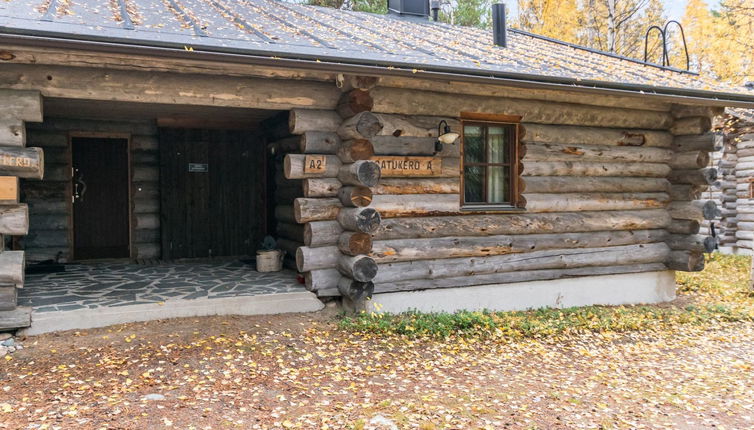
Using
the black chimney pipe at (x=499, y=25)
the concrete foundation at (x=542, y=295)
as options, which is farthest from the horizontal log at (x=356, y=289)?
the black chimney pipe at (x=499, y=25)

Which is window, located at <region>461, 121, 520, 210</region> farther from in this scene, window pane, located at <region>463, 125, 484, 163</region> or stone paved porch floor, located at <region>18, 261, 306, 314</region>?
stone paved porch floor, located at <region>18, 261, 306, 314</region>

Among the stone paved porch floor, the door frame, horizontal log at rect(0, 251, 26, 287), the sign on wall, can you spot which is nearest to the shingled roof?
the sign on wall

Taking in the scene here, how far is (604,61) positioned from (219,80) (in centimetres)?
702

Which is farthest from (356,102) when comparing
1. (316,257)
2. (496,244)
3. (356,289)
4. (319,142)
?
(496,244)

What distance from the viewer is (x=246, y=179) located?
34.0ft

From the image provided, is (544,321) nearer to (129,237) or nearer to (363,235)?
(363,235)

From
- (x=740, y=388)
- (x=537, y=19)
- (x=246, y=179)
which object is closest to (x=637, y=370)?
(x=740, y=388)

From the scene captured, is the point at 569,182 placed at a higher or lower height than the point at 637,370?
higher

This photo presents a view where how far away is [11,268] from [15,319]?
A: 53 centimetres

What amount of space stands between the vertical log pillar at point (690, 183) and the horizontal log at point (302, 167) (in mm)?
5952

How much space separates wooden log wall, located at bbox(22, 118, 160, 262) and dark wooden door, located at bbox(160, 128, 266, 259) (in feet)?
0.91

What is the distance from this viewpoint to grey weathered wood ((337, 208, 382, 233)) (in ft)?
22.0

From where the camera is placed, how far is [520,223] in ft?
27.1

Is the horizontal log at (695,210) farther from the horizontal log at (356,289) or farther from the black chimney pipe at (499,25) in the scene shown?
the horizontal log at (356,289)
